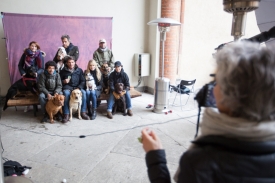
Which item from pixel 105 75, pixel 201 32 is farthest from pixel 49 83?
pixel 201 32

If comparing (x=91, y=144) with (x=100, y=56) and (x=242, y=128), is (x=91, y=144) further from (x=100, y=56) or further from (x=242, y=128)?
(x=242, y=128)

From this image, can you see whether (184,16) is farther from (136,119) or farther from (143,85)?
(136,119)

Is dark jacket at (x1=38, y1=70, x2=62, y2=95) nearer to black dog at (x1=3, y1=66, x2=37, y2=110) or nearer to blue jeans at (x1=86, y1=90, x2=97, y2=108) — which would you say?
black dog at (x1=3, y1=66, x2=37, y2=110)

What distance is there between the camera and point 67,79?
13.6ft

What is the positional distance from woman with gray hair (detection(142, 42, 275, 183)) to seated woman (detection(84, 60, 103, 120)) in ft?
11.5

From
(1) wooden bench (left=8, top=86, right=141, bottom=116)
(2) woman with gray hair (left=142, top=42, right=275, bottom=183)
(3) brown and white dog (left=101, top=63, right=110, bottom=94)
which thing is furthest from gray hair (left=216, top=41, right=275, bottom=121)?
(3) brown and white dog (left=101, top=63, right=110, bottom=94)

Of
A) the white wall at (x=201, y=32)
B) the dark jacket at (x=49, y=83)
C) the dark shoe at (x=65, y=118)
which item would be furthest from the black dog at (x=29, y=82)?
the white wall at (x=201, y=32)

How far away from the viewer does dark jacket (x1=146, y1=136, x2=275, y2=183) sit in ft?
2.44

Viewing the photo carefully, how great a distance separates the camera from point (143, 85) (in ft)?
20.0

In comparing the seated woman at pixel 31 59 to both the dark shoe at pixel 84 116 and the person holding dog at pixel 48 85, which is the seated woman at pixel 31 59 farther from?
the dark shoe at pixel 84 116

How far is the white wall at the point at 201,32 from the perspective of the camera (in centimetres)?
604

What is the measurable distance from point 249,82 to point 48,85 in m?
3.80

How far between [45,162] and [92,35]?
328cm

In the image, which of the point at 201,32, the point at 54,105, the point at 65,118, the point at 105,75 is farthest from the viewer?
the point at 201,32
